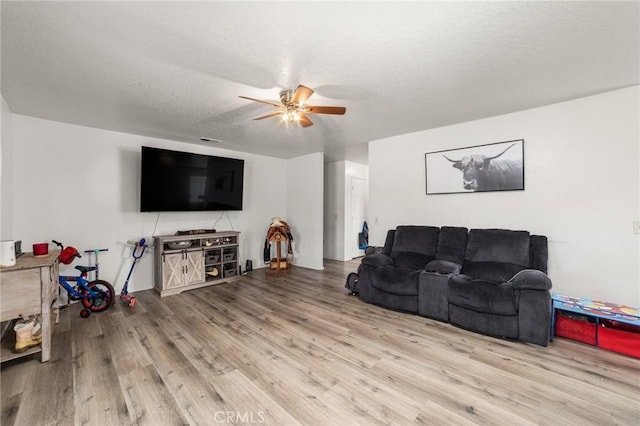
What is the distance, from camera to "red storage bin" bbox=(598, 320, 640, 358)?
211 cm

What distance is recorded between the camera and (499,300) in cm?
242

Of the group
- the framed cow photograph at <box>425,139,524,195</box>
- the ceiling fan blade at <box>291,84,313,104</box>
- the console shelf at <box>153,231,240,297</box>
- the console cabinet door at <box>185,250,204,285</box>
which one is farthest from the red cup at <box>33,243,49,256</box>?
the framed cow photograph at <box>425,139,524,195</box>

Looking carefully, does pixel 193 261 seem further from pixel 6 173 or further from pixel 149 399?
pixel 149 399

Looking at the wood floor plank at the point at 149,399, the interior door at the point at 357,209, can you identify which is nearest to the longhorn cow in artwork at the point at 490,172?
the interior door at the point at 357,209

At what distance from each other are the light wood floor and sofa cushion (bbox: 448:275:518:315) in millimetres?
296

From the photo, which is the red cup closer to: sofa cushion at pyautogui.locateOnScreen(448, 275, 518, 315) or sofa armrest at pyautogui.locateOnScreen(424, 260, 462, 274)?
sofa armrest at pyautogui.locateOnScreen(424, 260, 462, 274)

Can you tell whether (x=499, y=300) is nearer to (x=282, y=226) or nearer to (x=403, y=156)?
(x=403, y=156)

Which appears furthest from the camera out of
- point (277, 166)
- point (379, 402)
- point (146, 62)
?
point (277, 166)

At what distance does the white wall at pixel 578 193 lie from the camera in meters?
2.49

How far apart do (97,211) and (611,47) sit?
5.78 meters

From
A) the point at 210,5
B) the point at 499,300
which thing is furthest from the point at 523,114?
the point at 210,5

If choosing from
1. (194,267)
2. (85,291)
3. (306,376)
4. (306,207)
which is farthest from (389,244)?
(85,291)

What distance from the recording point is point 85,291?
3002 mm

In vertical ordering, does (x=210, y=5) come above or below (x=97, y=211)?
above
